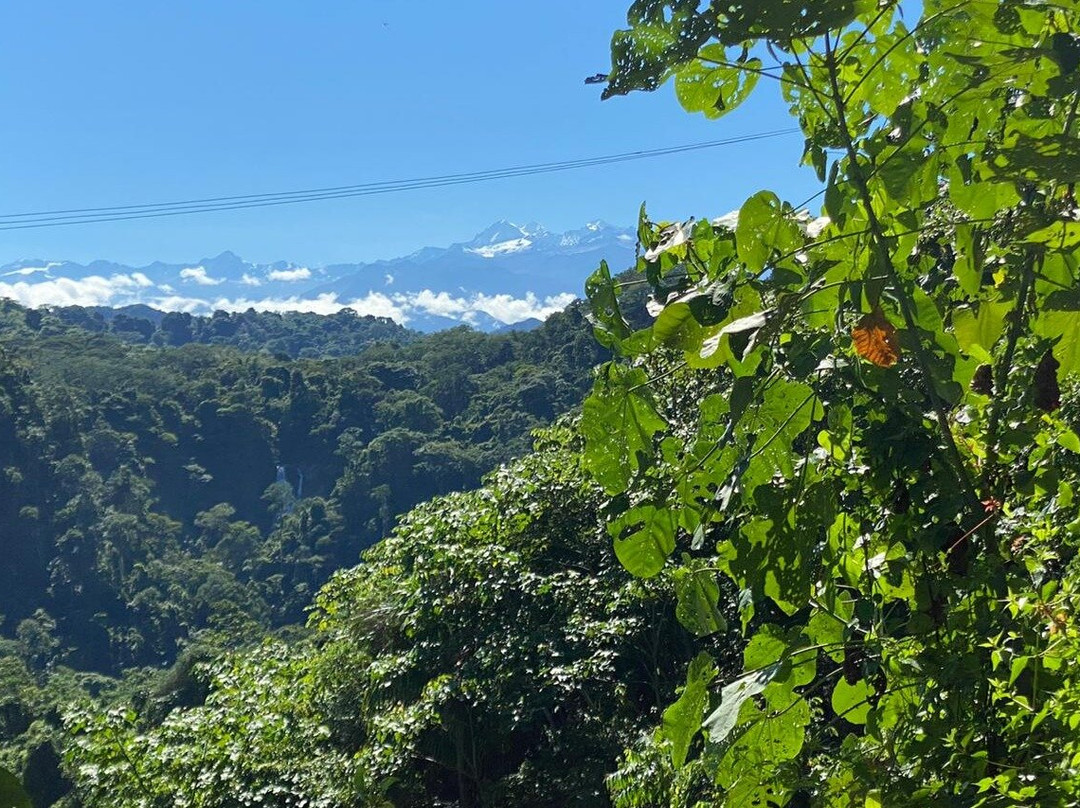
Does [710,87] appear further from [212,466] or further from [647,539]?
[212,466]

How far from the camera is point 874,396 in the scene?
824 mm

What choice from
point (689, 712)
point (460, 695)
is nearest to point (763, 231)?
point (689, 712)

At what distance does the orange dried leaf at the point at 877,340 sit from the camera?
2.48 ft

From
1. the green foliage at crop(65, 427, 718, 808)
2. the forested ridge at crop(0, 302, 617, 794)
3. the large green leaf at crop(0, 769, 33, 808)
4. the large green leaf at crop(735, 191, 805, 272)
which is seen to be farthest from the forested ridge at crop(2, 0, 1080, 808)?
the forested ridge at crop(0, 302, 617, 794)

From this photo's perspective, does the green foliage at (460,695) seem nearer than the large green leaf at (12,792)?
No

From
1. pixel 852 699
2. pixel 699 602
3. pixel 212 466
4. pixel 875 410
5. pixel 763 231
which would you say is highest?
pixel 212 466

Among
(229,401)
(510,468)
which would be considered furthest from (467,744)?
(229,401)

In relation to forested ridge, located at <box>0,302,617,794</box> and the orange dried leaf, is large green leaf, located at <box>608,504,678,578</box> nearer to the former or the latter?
the orange dried leaf

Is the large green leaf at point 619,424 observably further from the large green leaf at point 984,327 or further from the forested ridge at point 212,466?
the forested ridge at point 212,466

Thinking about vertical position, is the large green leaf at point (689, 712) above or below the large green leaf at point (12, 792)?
below

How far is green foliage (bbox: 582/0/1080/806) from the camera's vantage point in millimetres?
761

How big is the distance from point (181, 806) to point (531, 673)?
2126mm

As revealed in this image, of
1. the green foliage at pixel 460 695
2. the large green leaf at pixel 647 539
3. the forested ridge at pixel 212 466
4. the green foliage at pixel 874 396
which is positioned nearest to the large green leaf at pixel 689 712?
the green foliage at pixel 874 396

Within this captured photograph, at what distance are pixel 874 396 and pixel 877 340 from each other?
0.28 feet
